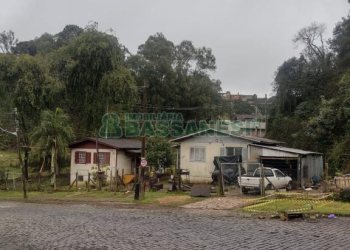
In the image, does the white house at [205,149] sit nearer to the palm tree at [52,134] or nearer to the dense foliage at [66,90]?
the dense foliage at [66,90]


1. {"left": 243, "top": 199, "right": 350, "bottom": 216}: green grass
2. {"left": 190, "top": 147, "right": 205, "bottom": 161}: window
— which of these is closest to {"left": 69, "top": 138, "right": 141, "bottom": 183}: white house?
{"left": 190, "top": 147, "right": 205, "bottom": 161}: window

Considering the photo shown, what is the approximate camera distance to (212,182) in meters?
39.6

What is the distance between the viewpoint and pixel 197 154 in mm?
41750

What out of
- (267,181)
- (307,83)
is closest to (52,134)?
(267,181)

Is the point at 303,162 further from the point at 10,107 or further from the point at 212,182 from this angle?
the point at 10,107

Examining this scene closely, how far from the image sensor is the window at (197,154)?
41.5 m

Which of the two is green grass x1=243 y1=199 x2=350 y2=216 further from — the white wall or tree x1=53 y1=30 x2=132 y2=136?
tree x1=53 y1=30 x2=132 y2=136

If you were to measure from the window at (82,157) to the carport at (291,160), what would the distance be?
15.8 m

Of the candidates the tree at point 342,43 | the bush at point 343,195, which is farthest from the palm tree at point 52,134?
the tree at point 342,43

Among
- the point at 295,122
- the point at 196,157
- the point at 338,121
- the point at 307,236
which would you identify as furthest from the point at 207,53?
the point at 307,236

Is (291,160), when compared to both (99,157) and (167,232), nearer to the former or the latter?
(99,157)

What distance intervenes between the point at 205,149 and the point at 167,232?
82.0ft

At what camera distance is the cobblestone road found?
14.0 meters

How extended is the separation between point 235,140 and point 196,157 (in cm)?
365
